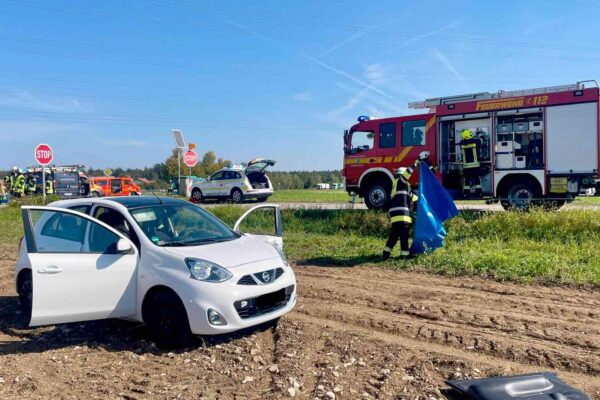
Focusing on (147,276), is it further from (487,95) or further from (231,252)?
(487,95)

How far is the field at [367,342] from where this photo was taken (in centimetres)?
421

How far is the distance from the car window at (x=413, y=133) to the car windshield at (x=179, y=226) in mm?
9854

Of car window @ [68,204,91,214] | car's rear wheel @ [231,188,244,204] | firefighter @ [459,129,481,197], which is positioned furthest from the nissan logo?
car's rear wheel @ [231,188,244,204]

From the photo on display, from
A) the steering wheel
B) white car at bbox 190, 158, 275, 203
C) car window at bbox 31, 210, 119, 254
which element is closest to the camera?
car window at bbox 31, 210, 119, 254

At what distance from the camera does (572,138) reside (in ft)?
42.7

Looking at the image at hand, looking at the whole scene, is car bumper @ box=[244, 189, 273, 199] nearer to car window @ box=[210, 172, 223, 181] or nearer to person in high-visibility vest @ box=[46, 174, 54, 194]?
car window @ box=[210, 172, 223, 181]

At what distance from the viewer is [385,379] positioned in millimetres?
4211

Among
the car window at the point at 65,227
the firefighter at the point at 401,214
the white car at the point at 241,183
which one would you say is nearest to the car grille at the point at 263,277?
the car window at the point at 65,227

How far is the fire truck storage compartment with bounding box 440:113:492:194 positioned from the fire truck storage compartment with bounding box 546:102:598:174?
1508 millimetres

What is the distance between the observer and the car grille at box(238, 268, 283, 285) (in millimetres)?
5000

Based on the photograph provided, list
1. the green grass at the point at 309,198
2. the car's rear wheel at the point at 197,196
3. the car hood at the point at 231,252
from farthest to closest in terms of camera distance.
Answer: the car's rear wheel at the point at 197,196 → the green grass at the point at 309,198 → the car hood at the point at 231,252

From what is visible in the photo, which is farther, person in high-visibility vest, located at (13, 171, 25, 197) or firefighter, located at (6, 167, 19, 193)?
firefighter, located at (6, 167, 19, 193)

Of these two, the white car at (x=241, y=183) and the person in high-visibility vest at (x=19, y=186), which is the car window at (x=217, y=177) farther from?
the person in high-visibility vest at (x=19, y=186)

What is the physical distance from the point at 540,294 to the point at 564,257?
7.65ft
